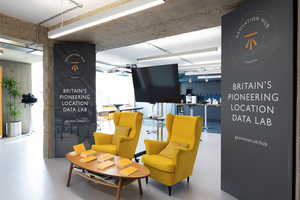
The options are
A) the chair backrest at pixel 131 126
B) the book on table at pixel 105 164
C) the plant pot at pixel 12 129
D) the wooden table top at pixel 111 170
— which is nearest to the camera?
the wooden table top at pixel 111 170

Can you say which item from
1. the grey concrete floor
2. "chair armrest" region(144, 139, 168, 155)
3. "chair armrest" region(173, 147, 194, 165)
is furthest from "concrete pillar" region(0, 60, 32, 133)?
"chair armrest" region(173, 147, 194, 165)

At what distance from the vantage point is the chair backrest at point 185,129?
3357mm

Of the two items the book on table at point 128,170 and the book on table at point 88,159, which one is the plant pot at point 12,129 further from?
the book on table at point 128,170

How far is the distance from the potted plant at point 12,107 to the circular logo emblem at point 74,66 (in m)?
3.83

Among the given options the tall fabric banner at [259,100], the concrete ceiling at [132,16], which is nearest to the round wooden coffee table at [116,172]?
the tall fabric banner at [259,100]

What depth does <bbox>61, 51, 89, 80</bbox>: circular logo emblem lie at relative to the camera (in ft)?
16.1

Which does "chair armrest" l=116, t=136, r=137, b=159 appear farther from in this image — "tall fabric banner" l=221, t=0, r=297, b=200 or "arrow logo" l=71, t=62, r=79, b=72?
"arrow logo" l=71, t=62, r=79, b=72

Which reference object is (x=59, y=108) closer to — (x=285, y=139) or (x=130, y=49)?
(x=130, y=49)

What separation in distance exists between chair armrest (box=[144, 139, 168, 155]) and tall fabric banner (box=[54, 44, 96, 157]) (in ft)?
7.01

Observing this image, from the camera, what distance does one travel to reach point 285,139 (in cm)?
228

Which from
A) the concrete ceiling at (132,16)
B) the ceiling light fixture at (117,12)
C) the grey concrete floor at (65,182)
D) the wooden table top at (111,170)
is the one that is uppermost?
the concrete ceiling at (132,16)

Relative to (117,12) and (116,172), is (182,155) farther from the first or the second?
(117,12)

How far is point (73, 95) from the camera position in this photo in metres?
4.93

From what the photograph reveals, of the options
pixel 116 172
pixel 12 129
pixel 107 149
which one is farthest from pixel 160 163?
pixel 12 129
